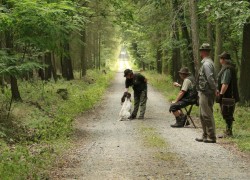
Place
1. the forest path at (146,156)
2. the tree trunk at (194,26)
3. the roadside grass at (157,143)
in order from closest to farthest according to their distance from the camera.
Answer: the forest path at (146,156) → the roadside grass at (157,143) → the tree trunk at (194,26)

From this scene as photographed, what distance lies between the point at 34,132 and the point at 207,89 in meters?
5.22

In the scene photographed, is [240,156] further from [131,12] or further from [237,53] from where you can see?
[237,53]

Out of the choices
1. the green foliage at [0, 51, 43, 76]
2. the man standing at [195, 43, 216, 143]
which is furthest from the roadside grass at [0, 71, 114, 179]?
the man standing at [195, 43, 216, 143]

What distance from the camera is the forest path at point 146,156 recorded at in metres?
6.96

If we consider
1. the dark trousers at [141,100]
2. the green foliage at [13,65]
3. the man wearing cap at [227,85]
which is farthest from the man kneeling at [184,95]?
the green foliage at [13,65]

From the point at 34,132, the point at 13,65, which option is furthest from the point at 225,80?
the point at 13,65

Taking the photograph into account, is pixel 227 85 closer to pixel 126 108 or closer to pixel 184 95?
pixel 184 95

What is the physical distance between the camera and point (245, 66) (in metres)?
16.4

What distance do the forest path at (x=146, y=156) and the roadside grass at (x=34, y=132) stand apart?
1.43ft

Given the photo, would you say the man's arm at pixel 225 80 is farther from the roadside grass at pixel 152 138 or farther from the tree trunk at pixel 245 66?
the tree trunk at pixel 245 66

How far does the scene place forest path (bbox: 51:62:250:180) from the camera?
696 centimetres

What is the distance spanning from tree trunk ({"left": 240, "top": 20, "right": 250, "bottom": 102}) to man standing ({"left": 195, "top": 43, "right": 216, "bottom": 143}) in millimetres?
7220

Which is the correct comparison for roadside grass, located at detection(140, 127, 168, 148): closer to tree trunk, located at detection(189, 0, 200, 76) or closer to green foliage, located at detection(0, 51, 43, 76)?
green foliage, located at detection(0, 51, 43, 76)

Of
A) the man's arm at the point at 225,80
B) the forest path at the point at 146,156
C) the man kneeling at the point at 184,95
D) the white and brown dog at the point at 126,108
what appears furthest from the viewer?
the white and brown dog at the point at 126,108
